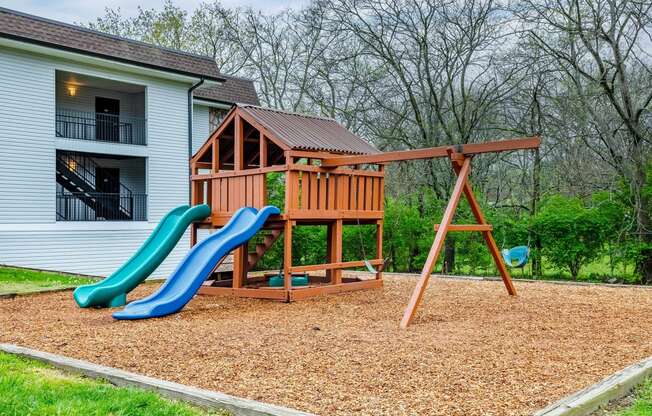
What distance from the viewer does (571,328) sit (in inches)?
300

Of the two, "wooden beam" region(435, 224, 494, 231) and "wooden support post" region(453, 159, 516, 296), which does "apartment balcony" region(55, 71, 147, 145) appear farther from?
"wooden beam" region(435, 224, 494, 231)

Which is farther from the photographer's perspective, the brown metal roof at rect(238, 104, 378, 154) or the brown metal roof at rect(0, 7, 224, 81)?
the brown metal roof at rect(0, 7, 224, 81)

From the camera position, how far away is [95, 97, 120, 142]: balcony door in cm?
2144

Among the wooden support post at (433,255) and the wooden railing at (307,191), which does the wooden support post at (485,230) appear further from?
the wooden railing at (307,191)

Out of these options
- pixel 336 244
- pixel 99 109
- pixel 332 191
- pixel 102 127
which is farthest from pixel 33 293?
pixel 99 109

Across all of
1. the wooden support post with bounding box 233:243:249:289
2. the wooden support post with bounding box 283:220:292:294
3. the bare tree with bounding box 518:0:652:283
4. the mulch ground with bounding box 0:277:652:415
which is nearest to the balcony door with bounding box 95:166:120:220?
the mulch ground with bounding box 0:277:652:415

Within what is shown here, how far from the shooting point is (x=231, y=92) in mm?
24406

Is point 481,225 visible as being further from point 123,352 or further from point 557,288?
point 123,352

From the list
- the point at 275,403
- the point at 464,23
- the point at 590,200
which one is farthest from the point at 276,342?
the point at 464,23

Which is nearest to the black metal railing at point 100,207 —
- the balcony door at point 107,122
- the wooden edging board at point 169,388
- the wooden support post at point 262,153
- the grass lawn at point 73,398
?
the balcony door at point 107,122

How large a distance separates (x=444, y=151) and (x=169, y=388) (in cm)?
589

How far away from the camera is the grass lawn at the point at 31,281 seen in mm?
11852

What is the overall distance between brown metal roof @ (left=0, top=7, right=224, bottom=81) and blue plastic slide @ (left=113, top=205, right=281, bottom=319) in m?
10.5

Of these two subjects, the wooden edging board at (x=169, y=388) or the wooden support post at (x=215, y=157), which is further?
the wooden support post at (x=215, y=157)
